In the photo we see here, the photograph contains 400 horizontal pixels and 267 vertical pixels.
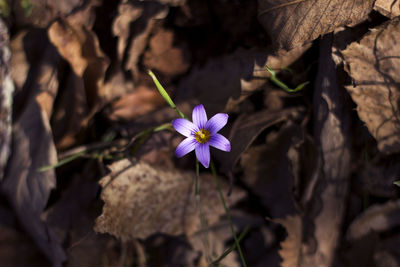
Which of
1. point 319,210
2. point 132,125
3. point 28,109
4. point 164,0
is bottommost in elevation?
point 319,210

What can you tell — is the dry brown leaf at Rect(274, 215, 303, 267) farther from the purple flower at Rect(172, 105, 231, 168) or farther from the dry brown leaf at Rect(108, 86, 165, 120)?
the dry brown leaf at Rect(108, 86, 165, 120)

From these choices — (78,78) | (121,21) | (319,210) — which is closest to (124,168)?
(78,78)

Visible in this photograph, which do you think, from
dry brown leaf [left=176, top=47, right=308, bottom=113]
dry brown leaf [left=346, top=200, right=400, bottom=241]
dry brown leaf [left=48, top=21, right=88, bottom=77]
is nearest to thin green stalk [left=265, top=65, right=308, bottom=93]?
dry brown leaf [left=176, top=47, right=308, bottom=113]

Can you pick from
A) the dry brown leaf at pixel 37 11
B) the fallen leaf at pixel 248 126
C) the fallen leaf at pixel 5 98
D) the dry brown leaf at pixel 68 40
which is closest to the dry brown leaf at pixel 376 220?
the fallen leaf at pixel 248 126

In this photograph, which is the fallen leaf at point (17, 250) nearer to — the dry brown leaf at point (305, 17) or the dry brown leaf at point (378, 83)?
the dry brown leaf at point (305, 17)

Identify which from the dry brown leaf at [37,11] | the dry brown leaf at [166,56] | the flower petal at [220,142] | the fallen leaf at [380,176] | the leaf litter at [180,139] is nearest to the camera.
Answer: the flower petal at [220,142]

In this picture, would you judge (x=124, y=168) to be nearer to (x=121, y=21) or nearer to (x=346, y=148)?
(x=121, y=21)

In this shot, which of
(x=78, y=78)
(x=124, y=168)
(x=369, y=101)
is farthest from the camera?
(x=78, y=78)
